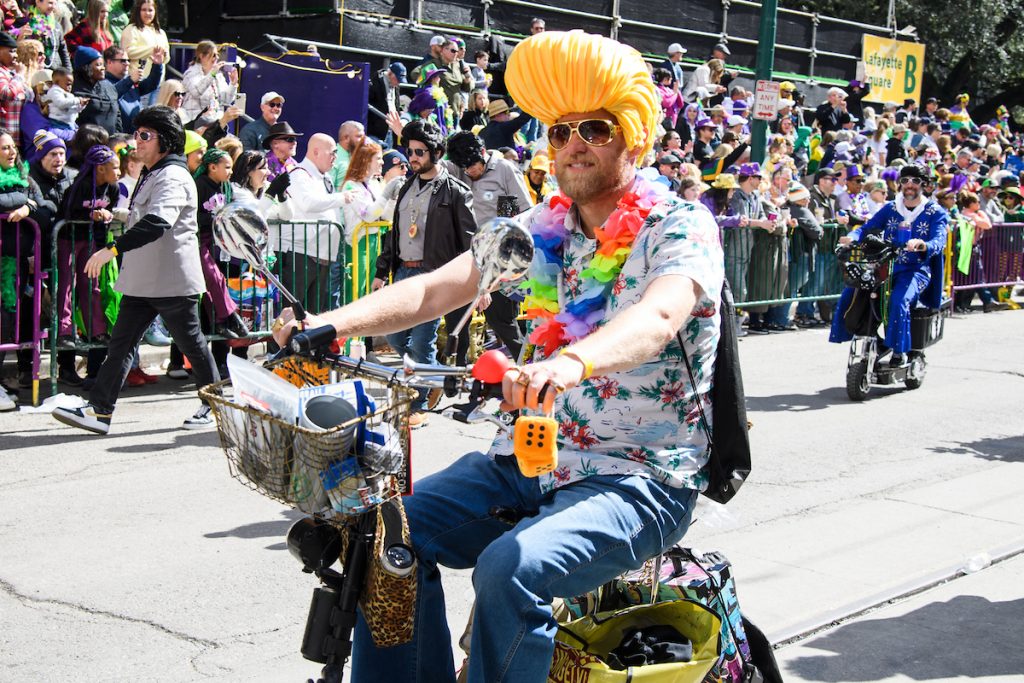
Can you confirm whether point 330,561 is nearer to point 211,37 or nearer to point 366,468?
point 366,468

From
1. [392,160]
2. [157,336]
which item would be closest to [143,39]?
[392,160]

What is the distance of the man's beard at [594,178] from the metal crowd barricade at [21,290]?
681 cm

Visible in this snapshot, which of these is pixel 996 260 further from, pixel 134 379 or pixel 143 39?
pixel 134 379

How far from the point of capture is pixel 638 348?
2916 mm

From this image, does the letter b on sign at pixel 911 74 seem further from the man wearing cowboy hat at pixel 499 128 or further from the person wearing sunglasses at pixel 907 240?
the person wearing sunglasses at pixel 907 240

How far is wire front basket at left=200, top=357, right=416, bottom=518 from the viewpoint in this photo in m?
2.76

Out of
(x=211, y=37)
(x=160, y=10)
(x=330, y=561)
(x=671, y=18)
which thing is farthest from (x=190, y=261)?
(x=671, y=18)

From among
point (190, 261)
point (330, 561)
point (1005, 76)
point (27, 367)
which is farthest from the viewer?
point (1005, 76)

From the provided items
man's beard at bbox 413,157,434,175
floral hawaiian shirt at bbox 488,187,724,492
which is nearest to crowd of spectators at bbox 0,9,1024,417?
man's beard at bbox 413,157,434,175

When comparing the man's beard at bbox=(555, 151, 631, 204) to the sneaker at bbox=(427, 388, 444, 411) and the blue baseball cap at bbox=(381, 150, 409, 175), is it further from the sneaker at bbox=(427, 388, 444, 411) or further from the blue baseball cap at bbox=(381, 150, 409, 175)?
the blue baseball cap at bbox=(381, 150, 409, 175)

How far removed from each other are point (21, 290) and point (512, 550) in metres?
7.39

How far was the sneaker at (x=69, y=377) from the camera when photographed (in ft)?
33.3

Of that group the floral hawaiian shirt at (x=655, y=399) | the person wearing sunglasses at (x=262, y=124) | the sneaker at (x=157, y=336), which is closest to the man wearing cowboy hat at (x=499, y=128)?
the person wearing sunglasses at (x=262, y=124)

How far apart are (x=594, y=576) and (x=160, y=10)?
58.2 ft
